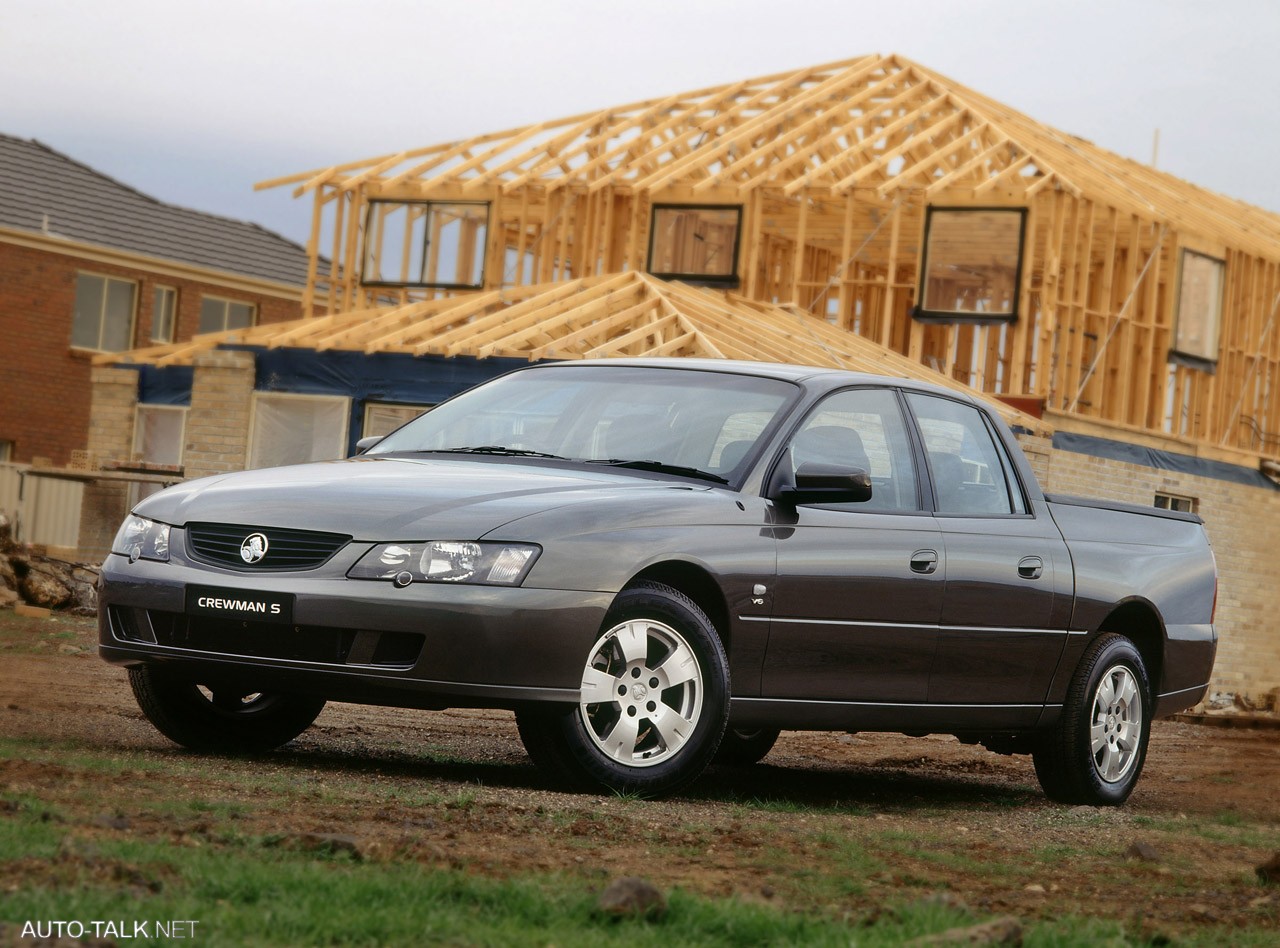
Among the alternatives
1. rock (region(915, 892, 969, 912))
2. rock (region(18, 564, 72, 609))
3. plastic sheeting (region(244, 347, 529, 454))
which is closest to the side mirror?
rock (region(915, 892, 969, 912))

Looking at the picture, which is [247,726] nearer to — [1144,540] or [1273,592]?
[1144,540]

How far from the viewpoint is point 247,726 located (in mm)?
8008

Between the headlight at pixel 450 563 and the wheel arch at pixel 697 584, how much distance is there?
542 millimetres

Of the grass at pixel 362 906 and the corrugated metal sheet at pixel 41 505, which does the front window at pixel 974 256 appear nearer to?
the corrugated metal sheet at pixel 41 505

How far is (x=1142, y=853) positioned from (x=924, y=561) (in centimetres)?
171

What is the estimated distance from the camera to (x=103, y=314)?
127 ft

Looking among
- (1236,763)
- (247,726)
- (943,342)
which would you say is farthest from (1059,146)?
(247,726)

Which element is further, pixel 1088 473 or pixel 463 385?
pixel 1088 473

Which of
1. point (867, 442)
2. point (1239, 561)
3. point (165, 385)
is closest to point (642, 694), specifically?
point (867, 442)

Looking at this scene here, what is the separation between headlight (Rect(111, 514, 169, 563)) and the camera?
7.14 meters

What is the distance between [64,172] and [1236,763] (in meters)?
33.4

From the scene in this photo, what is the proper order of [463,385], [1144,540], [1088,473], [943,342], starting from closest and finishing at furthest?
[1144,540] → [463,385] → [1088,473] → [943,342]

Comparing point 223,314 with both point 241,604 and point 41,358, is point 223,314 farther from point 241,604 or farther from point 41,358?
point 241,604

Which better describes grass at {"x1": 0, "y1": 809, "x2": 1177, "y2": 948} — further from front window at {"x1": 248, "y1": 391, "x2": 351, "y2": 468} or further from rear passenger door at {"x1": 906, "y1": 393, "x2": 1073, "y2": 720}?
front window at {"x1": 248, "y1": 391, "x2": 351, "y2": 468}
